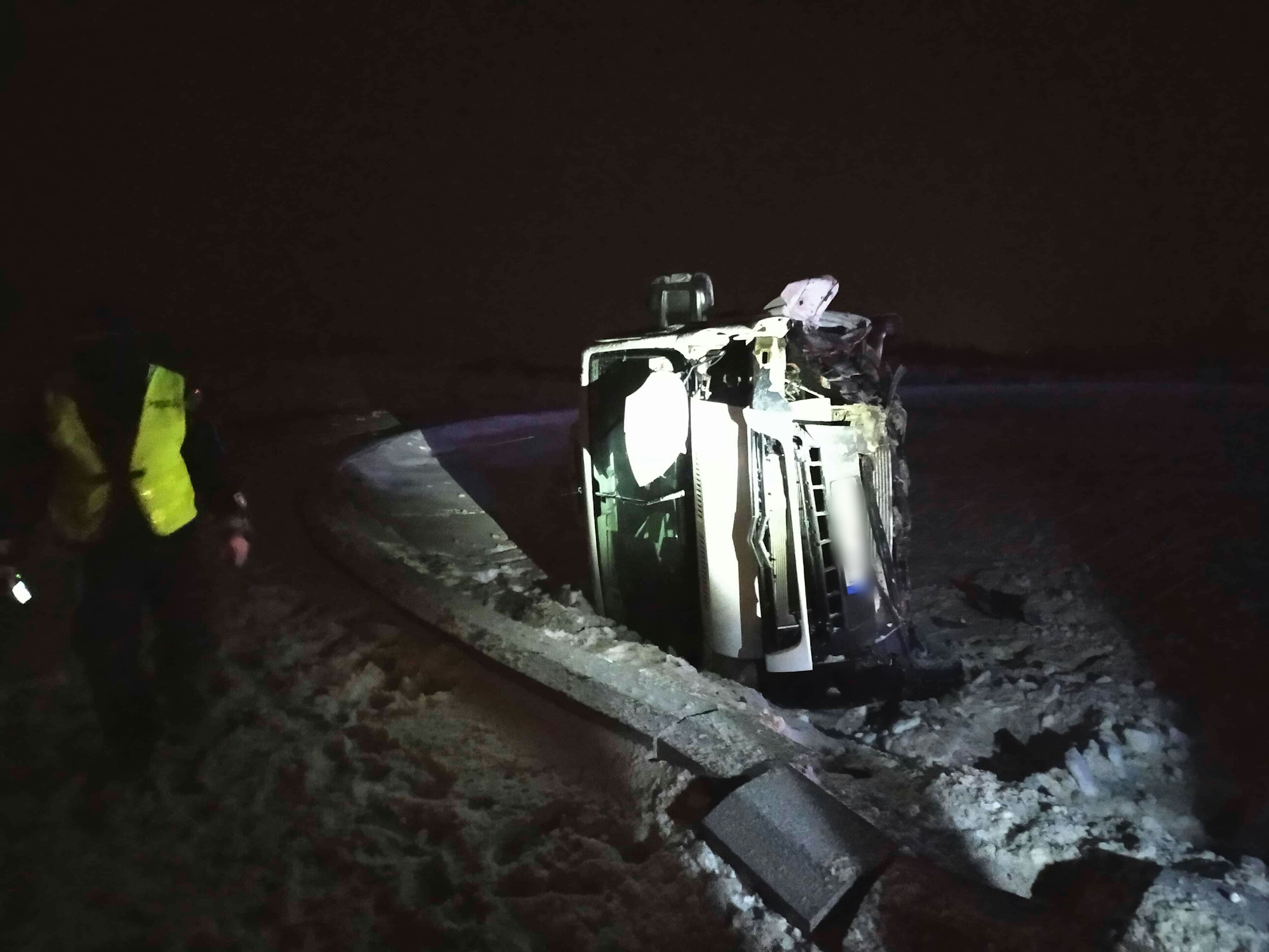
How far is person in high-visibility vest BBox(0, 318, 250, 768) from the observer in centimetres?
263

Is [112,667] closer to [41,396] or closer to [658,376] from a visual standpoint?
[41,396]

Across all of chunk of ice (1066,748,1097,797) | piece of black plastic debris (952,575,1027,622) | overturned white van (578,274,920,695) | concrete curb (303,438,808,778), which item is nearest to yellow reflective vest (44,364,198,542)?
concrete curb (303,438,808,778)

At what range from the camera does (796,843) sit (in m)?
2.38

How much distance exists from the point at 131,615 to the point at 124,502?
465 millimetres

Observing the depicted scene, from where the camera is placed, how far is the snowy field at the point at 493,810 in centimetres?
224

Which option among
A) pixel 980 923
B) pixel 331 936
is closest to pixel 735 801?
pixel 980 923

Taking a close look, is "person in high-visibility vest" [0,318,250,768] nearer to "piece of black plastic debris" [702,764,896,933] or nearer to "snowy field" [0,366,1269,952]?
"snowy field" [0,366,1269,952]

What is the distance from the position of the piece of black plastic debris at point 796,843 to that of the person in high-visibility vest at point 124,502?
215cm

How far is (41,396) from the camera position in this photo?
8.55 ft

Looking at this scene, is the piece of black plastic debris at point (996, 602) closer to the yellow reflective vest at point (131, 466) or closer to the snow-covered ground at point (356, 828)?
the snow-covered ground at point (356, 828)

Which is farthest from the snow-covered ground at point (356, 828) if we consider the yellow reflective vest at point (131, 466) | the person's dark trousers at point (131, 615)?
the yellow reflective vest at point (131, 466)

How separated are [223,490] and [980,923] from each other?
3.13 m

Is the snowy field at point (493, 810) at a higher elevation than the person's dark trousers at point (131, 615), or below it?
below

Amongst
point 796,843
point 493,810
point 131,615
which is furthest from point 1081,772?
point 131,615
